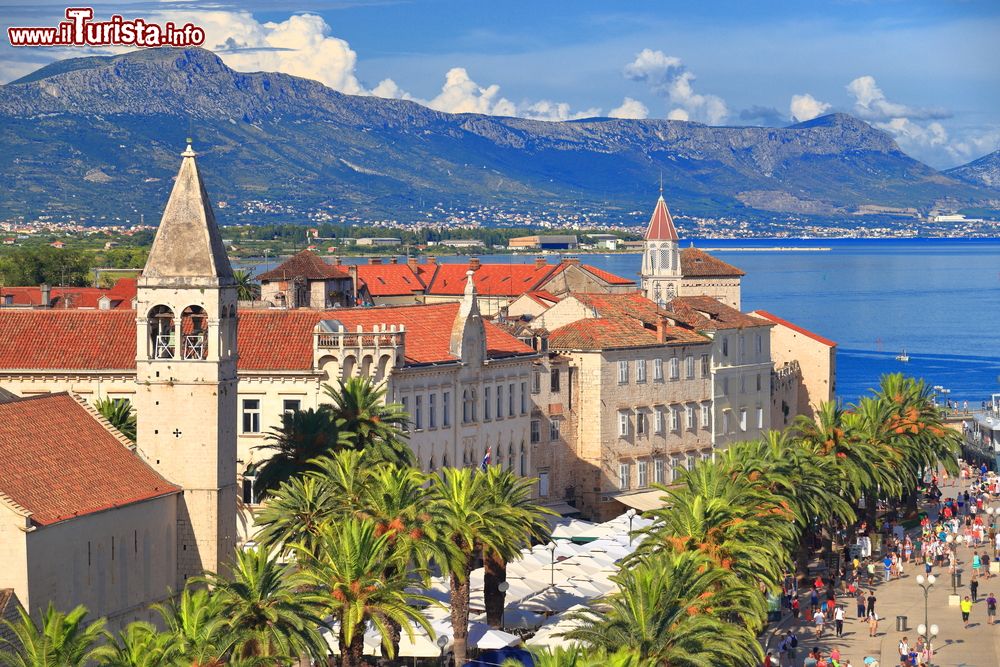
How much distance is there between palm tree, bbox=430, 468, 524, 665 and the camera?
58.0m

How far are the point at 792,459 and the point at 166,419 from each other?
27464 mm

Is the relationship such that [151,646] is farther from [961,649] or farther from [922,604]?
[922,604]

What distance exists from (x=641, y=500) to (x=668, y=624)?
5232 centimetres

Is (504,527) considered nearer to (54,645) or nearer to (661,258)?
(54,645)

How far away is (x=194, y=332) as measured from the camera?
6178 centimetres

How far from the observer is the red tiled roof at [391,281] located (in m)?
150

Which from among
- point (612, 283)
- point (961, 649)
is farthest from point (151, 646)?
point (612, 283)

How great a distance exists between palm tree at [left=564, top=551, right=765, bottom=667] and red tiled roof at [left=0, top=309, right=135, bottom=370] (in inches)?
1199

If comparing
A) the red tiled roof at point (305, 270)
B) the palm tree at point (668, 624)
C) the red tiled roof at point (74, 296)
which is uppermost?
the red tiled roof at point (305, 270)

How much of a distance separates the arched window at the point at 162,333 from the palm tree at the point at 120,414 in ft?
13.1

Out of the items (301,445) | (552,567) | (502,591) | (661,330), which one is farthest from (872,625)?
(661,330)

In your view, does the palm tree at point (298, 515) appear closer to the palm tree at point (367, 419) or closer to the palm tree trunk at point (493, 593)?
the palm tree trunk at point (493, 593)

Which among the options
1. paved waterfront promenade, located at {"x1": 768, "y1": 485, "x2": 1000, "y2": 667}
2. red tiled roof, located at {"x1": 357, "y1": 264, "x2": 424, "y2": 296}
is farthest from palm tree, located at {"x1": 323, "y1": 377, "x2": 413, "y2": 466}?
red tiled roof, located at {"x1": 357, "y1": 264, "x2": 424, "y2": 296}

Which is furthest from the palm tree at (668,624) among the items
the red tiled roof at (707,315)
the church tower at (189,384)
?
the red tiled roof at (707,315)
